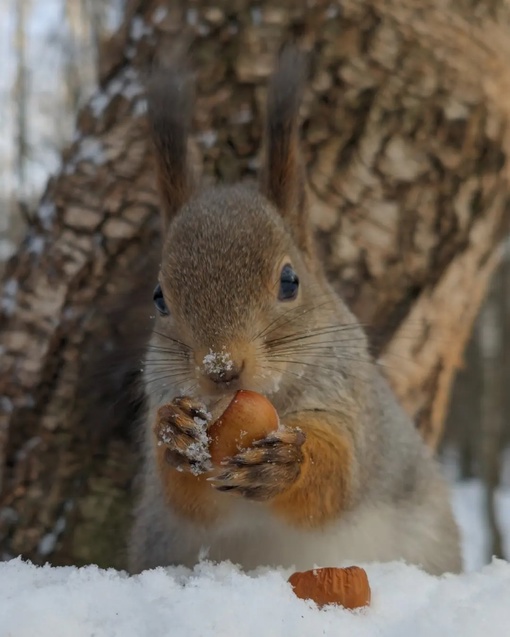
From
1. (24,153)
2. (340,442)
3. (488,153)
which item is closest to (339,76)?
(488,153)

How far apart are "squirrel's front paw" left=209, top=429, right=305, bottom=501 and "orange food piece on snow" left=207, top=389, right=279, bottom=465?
0.05ft

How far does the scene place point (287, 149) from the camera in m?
1.45

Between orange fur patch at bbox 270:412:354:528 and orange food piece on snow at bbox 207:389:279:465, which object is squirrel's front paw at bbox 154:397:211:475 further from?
orange fur patch at bbox 270:412:354:528

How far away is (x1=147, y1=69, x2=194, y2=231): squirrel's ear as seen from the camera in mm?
1454

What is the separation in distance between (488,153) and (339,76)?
470 millimetres

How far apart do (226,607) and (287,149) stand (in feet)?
3.02

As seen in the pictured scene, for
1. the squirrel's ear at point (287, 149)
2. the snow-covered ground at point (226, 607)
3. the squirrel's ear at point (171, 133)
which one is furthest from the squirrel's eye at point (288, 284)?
the snow-covered ground at point (226, 607)

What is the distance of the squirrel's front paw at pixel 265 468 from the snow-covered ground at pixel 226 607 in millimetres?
168

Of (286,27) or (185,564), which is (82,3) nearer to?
(286,27)

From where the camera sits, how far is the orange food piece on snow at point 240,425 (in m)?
1.11

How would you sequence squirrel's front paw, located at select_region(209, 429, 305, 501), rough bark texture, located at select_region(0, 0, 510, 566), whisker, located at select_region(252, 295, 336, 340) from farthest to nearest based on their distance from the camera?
rough bark texture, located at select_region(0, 0, 510, 566) < whisker, located at select_region(252, 295, 336, 340) < squirrel's front paw, located at select_region(209, 429, 305, 501)

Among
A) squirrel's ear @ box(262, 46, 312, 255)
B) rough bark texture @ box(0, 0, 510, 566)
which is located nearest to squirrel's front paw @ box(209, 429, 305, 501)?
squirrel's ear @ box(262, 46, 312, 255)

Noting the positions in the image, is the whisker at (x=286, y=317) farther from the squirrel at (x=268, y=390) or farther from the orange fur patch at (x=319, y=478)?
the orange fur patch at (x=319, y=478)

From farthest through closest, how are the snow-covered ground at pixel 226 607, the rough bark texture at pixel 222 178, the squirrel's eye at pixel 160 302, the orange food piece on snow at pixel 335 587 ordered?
the rough bark texture at pixel 222 178
the squirrel's eye at pixel 160 302
the orange food piece on snow at pixel 335 587
the snow-covered ground at pixel 226 607
